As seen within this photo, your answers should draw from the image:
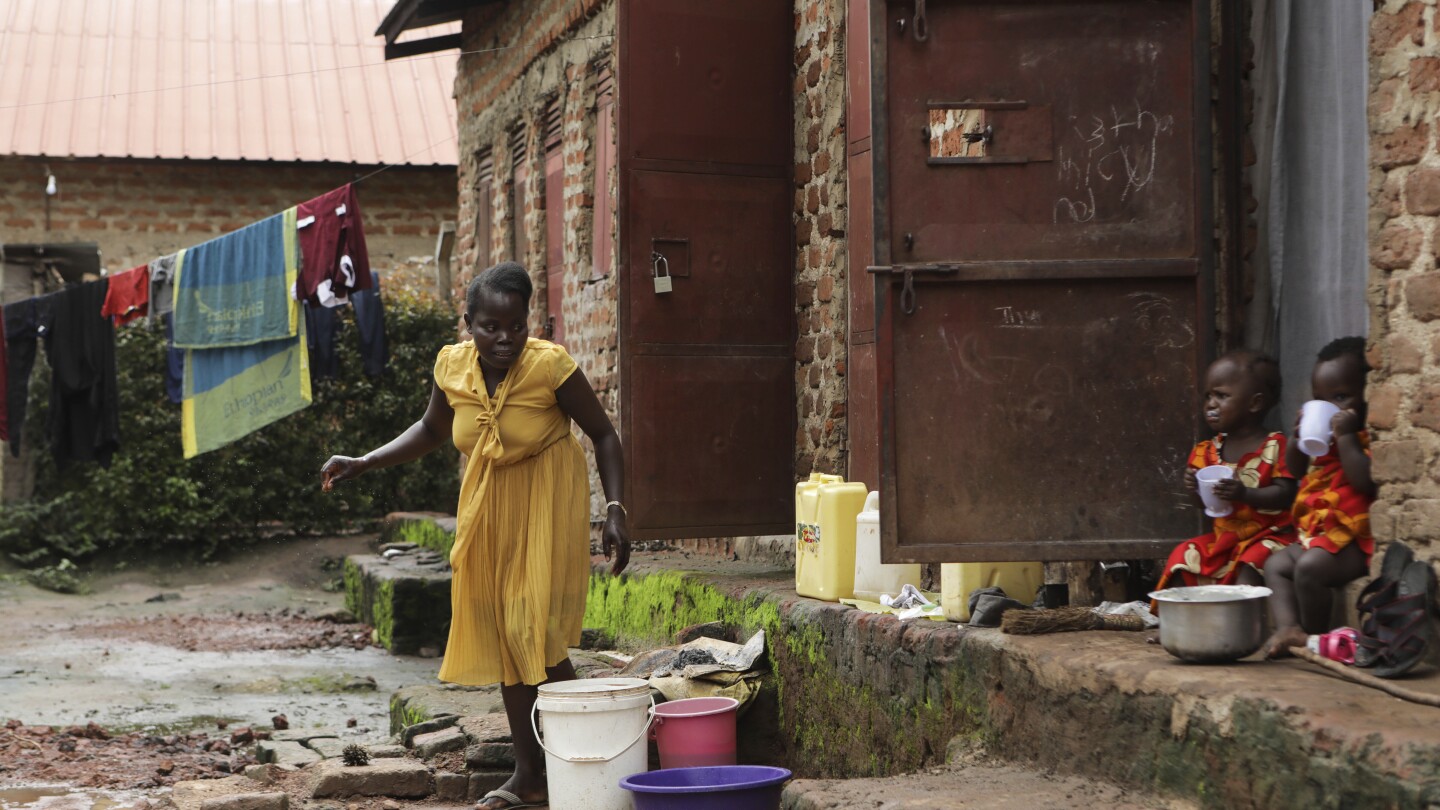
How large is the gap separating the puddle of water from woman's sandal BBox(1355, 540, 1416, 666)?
4.38m

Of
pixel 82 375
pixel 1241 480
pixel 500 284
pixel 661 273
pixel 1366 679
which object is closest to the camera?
pixel 1366 679

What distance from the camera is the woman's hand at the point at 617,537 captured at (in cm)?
472

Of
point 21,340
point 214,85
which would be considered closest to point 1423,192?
point 21,340

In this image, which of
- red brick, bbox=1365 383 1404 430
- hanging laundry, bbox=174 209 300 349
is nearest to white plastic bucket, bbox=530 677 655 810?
red brick, bbox=1365 383 1404 430

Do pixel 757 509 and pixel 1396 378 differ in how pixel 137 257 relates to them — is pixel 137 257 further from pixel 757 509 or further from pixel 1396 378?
pixel 1396 378

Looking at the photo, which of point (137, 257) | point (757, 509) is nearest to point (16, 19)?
point (137, 257)

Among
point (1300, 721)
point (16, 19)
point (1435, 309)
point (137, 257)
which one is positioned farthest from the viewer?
point (16, 19)

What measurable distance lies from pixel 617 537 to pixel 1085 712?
1.72 metres

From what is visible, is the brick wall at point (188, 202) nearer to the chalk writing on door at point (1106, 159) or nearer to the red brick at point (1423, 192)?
the chalk writing on door at point (1106, 159)

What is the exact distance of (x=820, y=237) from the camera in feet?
22.3

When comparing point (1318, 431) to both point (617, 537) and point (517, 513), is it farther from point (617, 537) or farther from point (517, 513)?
point (517, 513)

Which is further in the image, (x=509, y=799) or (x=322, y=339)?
(x=322, y=339)

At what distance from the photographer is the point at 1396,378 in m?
3.51

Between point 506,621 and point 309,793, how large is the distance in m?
1.13
